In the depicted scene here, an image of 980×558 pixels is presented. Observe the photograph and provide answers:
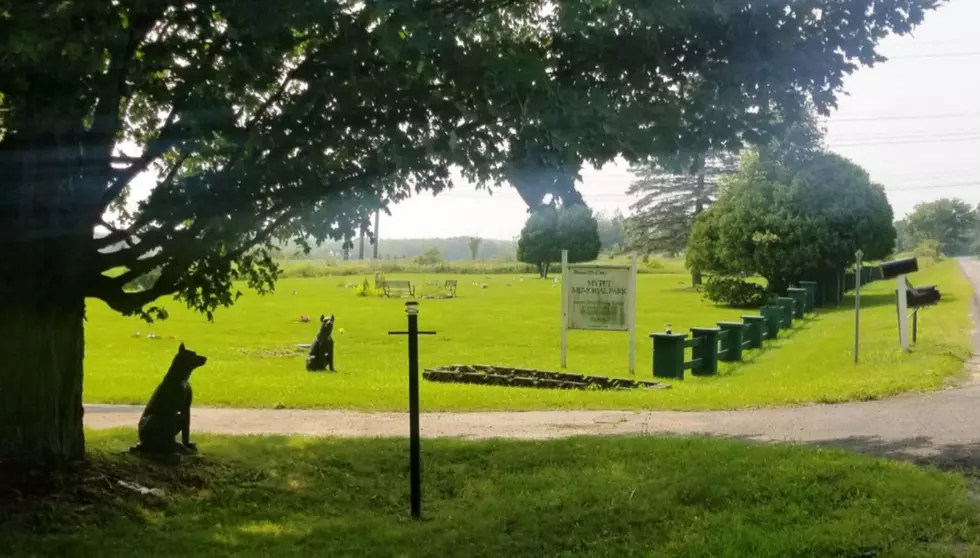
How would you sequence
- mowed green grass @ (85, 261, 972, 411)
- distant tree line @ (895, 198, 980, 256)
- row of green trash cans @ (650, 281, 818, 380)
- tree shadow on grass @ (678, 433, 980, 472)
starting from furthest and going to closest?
distant tree line @ (895, 198, 980, 256) → row of green trash cans @ (650, 281, 818, 380) → mowed green grass @ (85, 261, 972, 411) → tree shadow on grass @ (678, 433, 980, 472)

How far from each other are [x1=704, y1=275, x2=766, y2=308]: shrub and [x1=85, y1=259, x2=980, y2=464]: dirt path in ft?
77.2

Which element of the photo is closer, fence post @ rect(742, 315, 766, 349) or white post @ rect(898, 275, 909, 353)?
white post @ rect(898, 275, 909, 353)

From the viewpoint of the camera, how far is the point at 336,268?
3934cm

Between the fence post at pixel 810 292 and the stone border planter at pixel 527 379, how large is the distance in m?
18.9

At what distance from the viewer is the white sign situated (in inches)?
679

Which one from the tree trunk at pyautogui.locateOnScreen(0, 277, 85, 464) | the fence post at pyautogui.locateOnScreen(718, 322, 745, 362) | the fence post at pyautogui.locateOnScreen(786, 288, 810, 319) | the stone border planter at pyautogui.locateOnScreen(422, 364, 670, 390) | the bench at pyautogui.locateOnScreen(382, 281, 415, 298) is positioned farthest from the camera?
the bench at pyautogui.locateOnScreen(382, 281, 415, 298)

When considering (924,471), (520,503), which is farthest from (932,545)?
(520,503)

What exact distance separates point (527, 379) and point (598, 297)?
2.88m

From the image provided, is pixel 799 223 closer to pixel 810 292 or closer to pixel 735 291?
pixel 810 292

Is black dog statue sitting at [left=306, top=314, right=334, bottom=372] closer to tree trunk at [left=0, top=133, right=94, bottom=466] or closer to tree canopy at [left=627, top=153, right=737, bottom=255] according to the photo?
tree trunk at [left=0, top=133, right=94, bottom=466]

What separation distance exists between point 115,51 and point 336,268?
3407 cm

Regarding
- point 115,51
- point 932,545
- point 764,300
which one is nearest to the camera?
point 932,545

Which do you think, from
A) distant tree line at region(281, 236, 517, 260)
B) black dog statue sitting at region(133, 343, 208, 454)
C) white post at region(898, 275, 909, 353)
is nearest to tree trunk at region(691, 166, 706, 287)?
distant tree line at region(281, 236, 517, 260)

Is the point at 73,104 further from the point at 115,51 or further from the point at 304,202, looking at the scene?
the point at 304,202
